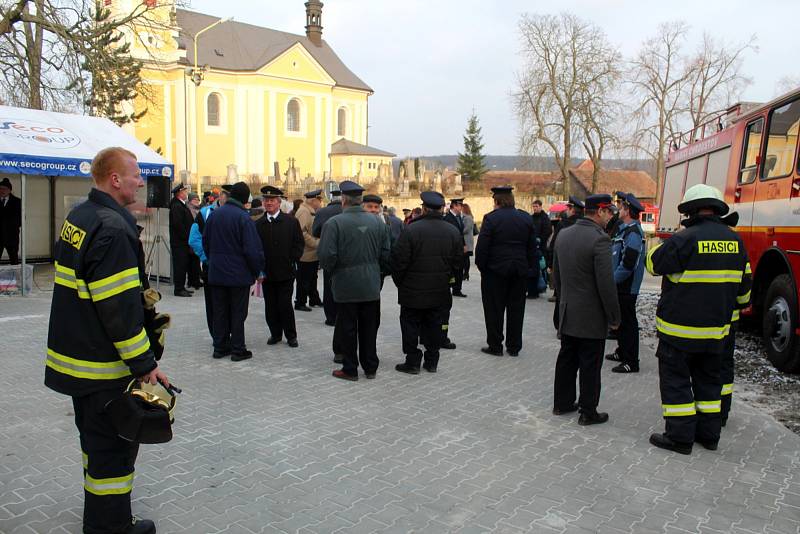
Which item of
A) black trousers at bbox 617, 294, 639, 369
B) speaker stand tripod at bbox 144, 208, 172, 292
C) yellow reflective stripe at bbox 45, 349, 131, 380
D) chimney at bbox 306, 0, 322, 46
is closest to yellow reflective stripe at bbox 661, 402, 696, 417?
black trousers at bbox 617, 294, 639, 369

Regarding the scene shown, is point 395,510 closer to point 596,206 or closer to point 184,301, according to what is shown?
point 596,206

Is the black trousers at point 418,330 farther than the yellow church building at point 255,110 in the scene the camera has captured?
No

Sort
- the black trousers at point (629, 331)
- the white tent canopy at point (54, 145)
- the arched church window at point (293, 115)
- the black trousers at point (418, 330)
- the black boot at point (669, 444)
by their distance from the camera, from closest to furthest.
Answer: the black boot at point (669, 444), the black trousers at point (418, 330), the black trousers at point (629, 331), the white tent canopy at point (54, 145), the arched church window at point (293, 115)

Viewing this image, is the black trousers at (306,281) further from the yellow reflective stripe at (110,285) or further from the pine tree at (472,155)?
the pine tree at (472,155)

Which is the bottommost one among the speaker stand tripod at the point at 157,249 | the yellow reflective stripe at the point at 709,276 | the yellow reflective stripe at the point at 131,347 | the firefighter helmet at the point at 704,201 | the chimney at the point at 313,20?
the speaker stand tripod at the point at 157,249

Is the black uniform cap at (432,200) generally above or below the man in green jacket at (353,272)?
above

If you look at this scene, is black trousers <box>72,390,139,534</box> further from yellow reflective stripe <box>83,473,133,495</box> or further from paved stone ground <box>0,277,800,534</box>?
paved stone ground <box>0,277,800,534</box>

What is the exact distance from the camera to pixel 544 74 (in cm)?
4731

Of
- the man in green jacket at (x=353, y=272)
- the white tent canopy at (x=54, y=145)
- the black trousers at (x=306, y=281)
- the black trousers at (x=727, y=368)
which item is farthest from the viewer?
the white tent canopy at (x=54, y=145)

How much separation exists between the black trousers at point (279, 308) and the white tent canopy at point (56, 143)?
440 cm

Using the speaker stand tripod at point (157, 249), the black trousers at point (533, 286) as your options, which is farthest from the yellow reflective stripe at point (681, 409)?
the speaker stand tripod at point (157, 249)

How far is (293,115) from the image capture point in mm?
61906

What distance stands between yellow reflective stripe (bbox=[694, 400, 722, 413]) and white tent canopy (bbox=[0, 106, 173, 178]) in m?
9.35

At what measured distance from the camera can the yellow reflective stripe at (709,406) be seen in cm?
499
